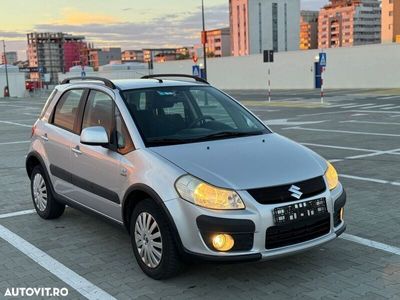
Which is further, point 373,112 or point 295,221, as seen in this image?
point 373,112

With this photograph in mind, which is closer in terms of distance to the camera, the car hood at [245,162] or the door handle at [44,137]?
the car hood at [245,162]

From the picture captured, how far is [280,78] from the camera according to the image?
48875 millimetres

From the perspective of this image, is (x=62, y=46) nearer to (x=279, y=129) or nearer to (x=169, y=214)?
(x=279, y=129)

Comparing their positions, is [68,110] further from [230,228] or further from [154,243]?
[230,228]

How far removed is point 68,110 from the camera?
572 cm

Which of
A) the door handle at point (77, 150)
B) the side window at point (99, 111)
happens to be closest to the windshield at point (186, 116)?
the side window at point (99, 111)

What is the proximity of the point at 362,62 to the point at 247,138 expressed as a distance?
3895cm

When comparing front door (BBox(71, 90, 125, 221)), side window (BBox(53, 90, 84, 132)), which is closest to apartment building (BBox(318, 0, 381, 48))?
side window (BBox(53, 90, 84, 132))

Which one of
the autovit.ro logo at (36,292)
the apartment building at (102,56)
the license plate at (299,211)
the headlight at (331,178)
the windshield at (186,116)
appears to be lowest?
the autovit.ro logo at (36,292)

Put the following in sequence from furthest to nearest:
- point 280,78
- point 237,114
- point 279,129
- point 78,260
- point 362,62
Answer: point 280,78 < point 362,62 < point 279,129 < point 237,114 < point 78,260

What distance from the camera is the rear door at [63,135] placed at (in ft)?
17.7

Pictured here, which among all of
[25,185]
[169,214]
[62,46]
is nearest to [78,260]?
[169,214]

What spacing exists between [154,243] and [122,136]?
3.43ft

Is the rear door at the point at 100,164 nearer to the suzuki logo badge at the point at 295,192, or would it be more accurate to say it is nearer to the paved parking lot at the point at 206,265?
the paved parking lot at the point at 206,265
